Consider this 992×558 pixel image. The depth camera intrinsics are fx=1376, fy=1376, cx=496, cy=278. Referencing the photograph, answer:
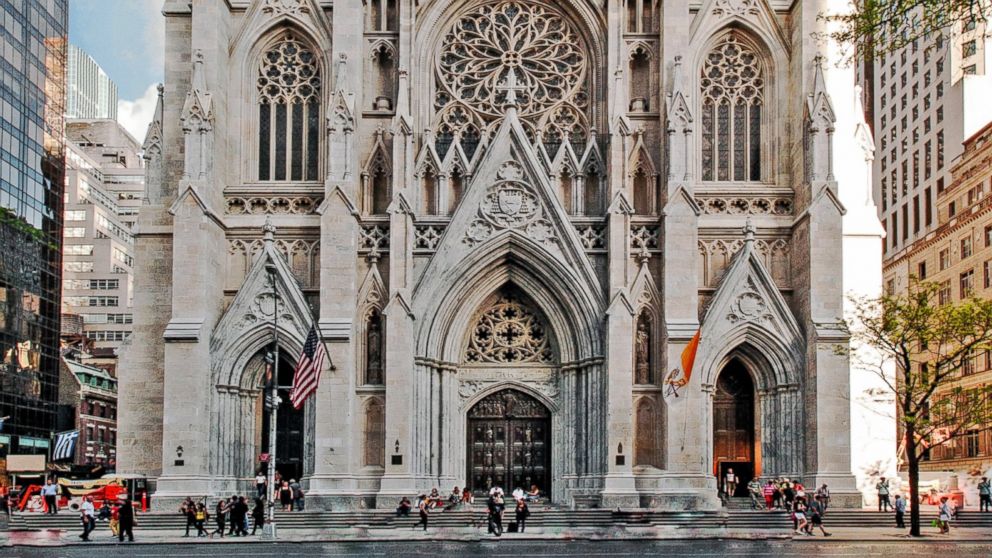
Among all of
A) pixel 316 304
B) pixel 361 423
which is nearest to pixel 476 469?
pixel 361 423

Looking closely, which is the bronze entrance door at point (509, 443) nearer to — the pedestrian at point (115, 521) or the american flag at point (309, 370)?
the american flag at point (309, 370)

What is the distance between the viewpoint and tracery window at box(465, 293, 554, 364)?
48781 mm

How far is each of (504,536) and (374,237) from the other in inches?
530

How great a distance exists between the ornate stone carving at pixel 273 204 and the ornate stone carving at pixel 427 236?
377cm

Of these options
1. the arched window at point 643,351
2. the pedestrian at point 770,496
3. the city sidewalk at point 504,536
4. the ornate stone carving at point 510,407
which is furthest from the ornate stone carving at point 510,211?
the city sidewalk at point 504,536

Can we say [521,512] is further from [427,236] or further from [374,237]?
[374,237]

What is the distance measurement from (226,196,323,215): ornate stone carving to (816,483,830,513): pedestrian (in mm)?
19590

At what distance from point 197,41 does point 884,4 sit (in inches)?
1292

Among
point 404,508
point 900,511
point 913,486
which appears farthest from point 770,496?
point 404,508

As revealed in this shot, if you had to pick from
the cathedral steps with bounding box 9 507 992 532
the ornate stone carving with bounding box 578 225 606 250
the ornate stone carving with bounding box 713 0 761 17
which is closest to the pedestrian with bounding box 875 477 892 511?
the cathedral steps with bounding box 9 507 992 532

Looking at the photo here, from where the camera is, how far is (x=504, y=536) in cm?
3825

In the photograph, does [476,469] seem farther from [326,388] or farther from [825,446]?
[825,446]

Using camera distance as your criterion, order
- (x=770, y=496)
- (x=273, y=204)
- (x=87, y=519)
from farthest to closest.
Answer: (x=273, y=204)
(x=770, y=496)
(x=87, y=519)

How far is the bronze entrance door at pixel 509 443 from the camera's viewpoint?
159 ft
